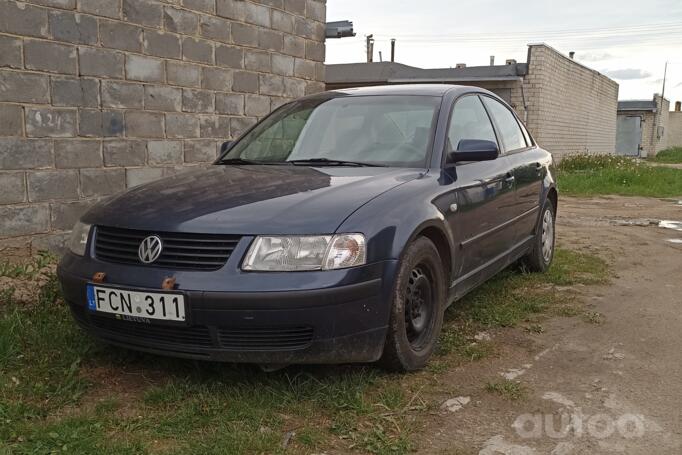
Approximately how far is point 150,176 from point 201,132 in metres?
0.81

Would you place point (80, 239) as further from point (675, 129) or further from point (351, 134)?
point (675, 129)

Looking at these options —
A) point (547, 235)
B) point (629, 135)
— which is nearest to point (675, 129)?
point (629, 135)

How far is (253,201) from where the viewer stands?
9.89 ft

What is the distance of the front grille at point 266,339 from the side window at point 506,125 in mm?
2629

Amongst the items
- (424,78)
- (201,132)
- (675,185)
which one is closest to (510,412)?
(201,132)

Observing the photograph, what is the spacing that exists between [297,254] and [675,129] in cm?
4927

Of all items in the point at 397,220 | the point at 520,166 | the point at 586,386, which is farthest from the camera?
the point at 520,166

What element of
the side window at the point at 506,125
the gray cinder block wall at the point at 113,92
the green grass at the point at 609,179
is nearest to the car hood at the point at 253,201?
the side window at the point at 506,125

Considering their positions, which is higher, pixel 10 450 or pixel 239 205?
pixel 239 205

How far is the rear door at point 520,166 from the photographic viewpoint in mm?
4727

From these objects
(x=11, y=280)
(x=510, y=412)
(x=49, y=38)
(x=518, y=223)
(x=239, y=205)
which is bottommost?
(x=510, y=412)

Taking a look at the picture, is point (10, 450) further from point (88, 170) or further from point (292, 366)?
point (88, 170)

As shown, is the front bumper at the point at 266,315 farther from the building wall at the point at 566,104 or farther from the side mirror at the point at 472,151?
the building wall at the point at 566,104

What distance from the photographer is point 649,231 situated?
26.9ft
